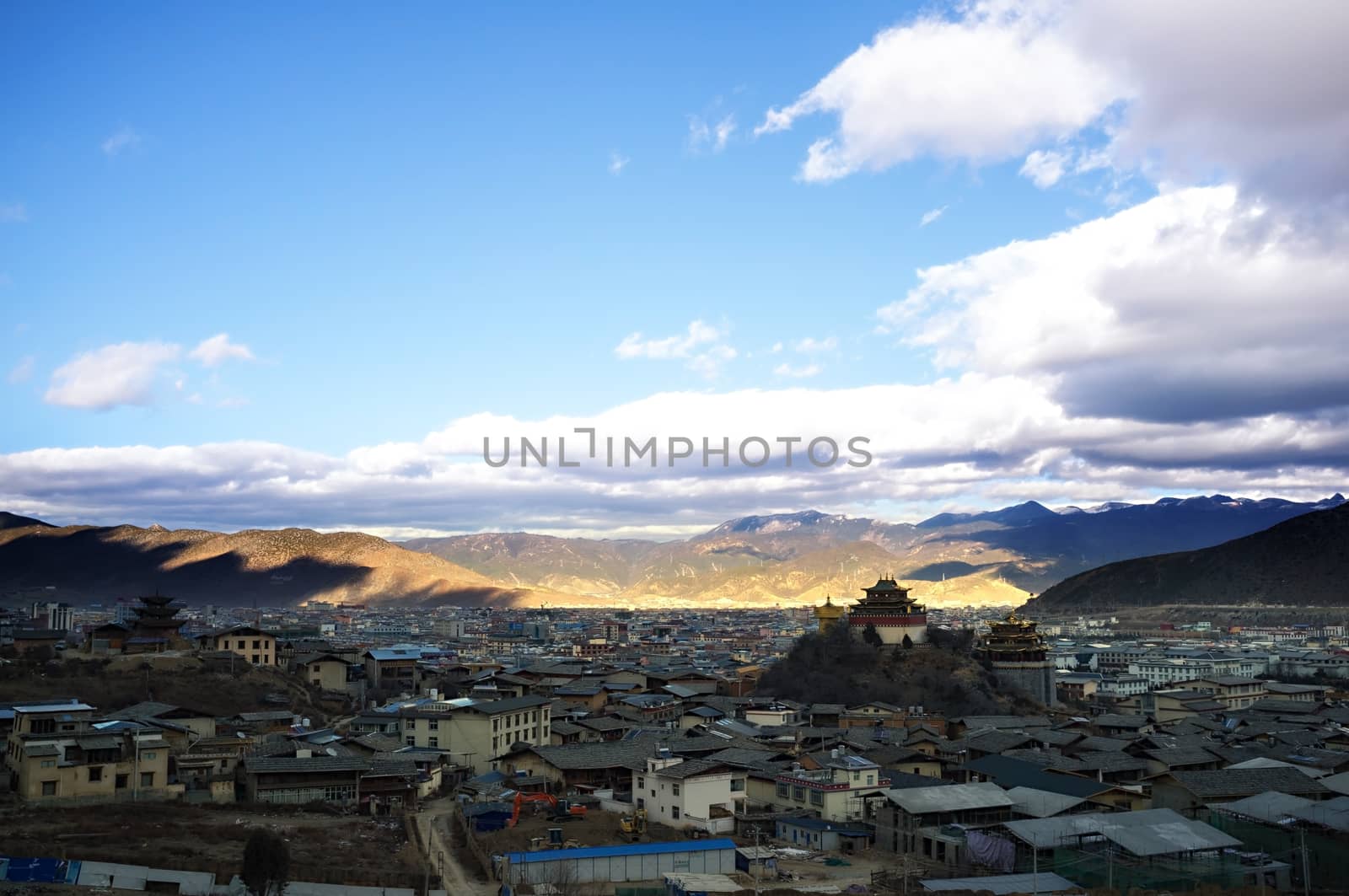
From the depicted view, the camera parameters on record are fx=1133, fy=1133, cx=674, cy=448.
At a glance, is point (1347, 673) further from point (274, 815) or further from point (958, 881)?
point (274, 815)

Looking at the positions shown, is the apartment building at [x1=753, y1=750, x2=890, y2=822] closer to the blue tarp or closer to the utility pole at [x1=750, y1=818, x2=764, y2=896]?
the utility pole at [x1=750, y1=818, x2=764, y2=896]

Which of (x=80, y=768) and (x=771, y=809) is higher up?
(x=80, y=768)

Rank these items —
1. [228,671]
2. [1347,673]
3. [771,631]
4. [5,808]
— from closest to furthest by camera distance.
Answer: [5,808], [228,671], [1347,673], [771,631]

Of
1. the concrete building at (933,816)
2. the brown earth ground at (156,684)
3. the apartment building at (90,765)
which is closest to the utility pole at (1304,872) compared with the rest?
the concrete building at (933,816)

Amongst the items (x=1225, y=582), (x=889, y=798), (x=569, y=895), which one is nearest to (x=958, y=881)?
(x=889, y=798)

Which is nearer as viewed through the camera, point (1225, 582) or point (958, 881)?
point (958, 881)

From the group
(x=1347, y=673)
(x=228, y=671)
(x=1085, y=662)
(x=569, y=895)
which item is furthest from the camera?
(x=1085, y=662)

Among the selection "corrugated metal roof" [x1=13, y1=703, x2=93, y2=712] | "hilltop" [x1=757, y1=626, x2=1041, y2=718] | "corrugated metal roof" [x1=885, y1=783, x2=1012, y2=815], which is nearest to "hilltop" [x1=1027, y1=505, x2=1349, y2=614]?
"hilltop" [x1=757, y1=626, x2=1041, y2=718]

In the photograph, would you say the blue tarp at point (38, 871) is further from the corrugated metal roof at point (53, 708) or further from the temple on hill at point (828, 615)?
the temple on hill at point (828, 615)
